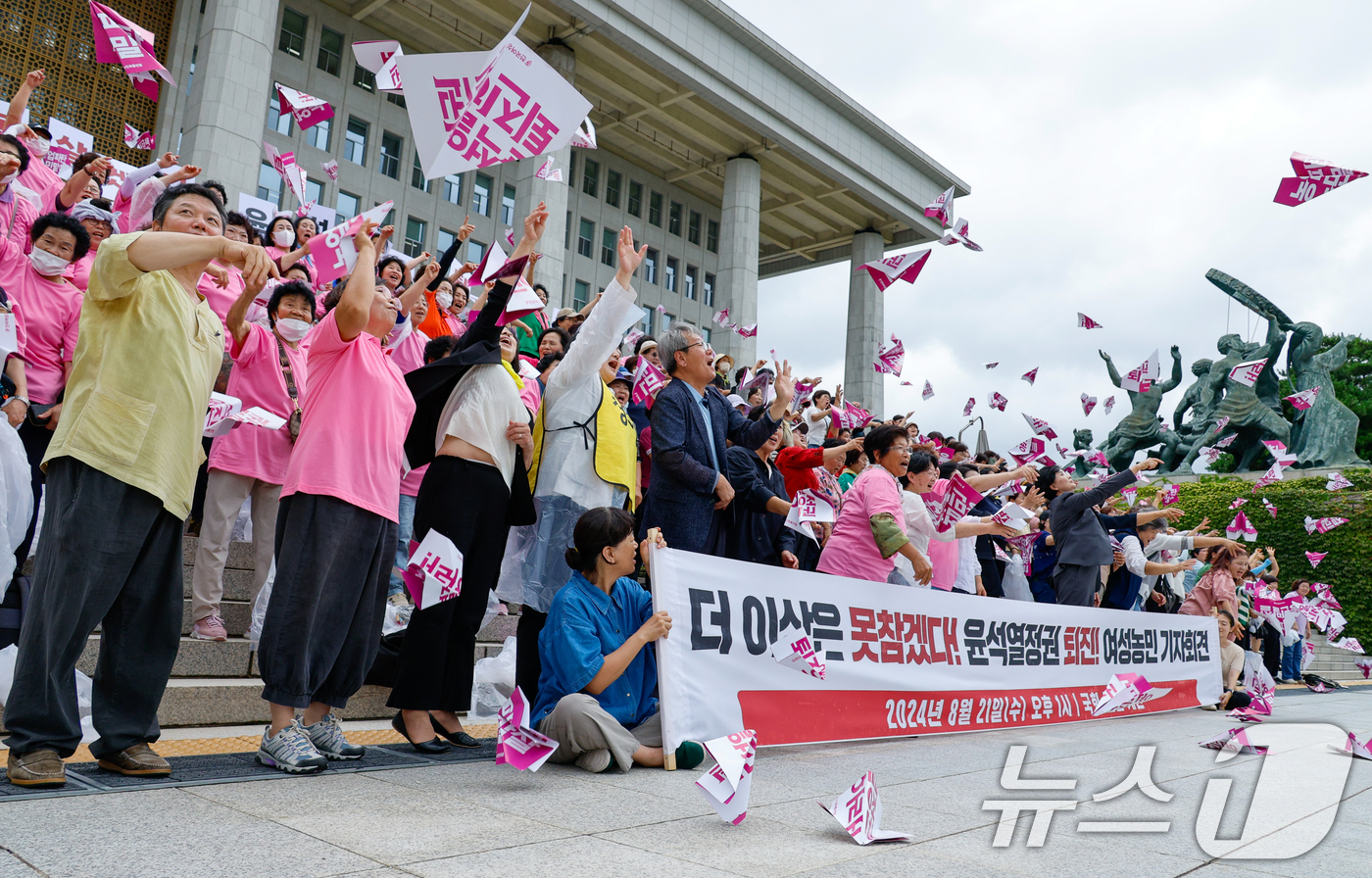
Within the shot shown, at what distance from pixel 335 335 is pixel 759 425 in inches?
96.4

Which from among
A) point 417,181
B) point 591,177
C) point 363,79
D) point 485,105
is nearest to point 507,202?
point 417,181

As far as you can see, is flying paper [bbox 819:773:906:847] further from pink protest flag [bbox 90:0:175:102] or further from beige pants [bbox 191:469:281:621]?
pink protest flag [bbox 90:0:175:102]

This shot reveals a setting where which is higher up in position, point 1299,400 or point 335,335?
point 1299,400

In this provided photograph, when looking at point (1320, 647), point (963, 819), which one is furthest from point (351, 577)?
point (1320, 647)

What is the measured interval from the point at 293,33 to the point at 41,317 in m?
26.6

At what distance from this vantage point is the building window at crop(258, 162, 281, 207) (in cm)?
2467

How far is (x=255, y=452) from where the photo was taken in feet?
15.0

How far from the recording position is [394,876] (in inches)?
74.5

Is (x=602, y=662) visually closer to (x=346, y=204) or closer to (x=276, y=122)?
(x=346, y=204)

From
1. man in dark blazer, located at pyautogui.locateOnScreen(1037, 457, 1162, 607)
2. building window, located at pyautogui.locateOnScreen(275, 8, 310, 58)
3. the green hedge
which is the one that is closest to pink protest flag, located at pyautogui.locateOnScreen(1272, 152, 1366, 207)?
man in dark blazer, located at pyautogui.locateOnScreen(1037, 457, 1162, 607)

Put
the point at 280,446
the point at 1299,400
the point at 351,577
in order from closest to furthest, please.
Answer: the point at 351,577
the point at 280,446
the point at 1299,400

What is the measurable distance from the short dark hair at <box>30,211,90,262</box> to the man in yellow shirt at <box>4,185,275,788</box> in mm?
2060

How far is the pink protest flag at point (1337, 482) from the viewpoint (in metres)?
22.1

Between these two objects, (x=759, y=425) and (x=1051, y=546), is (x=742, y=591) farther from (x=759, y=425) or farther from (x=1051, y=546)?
(x=1051, y=546)
